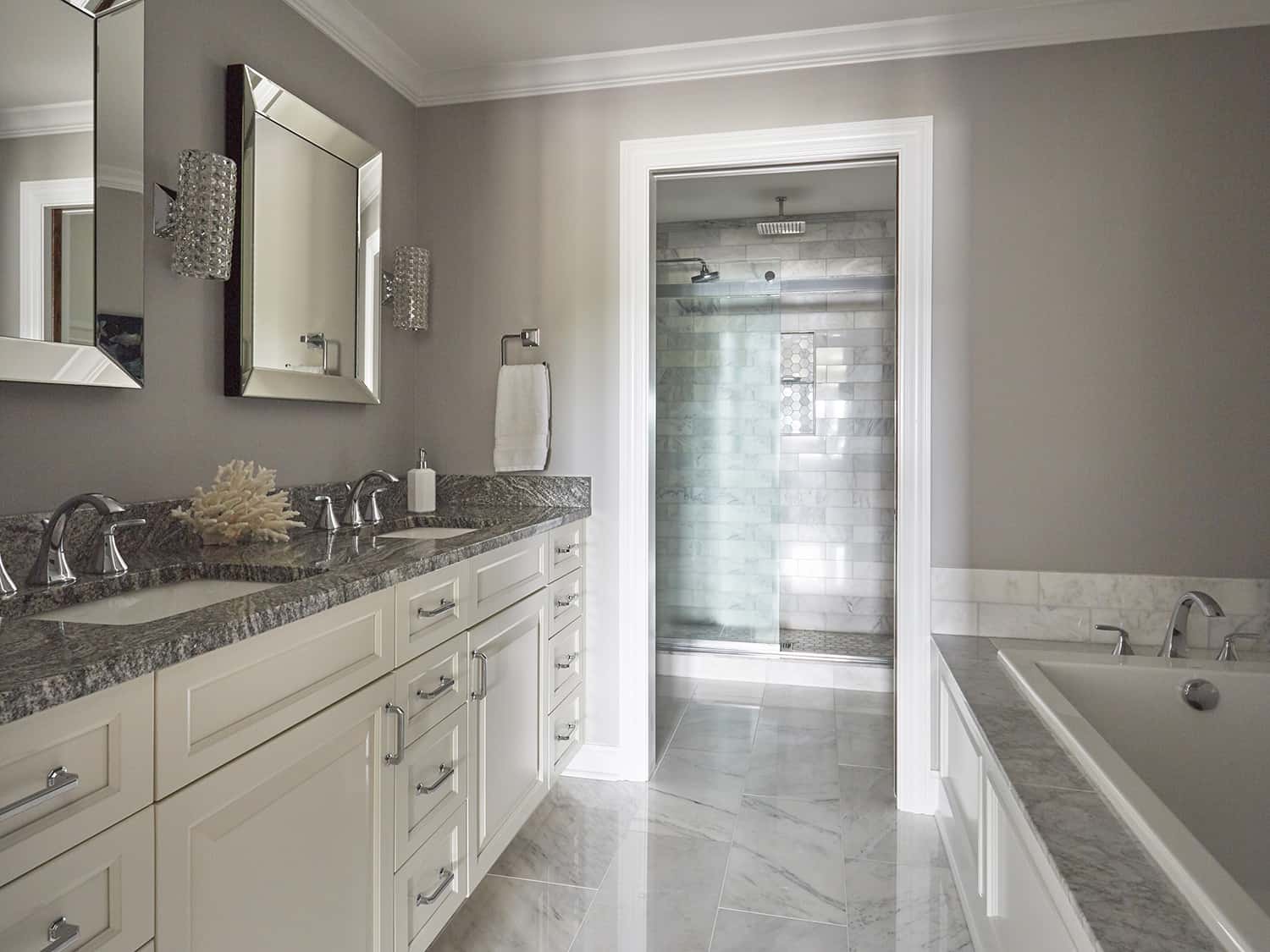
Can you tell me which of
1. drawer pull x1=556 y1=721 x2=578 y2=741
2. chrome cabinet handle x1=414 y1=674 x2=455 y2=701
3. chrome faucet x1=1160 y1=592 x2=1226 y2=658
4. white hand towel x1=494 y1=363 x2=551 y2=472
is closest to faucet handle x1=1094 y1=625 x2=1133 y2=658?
chrome faucet x1=1160 y1=592 x2=1226 y2=658

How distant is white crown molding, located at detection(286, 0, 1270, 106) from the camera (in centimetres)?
237

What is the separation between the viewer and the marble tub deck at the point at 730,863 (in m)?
1.94

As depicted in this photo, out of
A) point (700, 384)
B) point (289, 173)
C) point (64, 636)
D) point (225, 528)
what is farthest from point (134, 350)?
point (700, 384)

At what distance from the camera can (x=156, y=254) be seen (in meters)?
1.79

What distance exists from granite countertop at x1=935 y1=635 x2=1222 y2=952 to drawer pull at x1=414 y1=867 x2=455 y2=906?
3.93 feet

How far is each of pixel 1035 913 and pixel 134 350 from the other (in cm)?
203

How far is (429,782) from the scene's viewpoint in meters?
1.70

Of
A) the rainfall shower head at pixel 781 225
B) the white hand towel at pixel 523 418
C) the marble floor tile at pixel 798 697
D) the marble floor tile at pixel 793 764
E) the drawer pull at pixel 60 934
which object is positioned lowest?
the marble floor tile at pixel 793 764

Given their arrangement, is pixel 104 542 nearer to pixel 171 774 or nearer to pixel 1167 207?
pixel 171 774

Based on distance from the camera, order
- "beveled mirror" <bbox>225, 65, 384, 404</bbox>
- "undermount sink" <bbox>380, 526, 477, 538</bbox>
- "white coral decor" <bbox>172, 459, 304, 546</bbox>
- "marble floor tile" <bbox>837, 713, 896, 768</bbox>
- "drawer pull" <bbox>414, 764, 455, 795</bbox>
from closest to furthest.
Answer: "drawer pull" <bbox>414, 764, 455, 795</bbox>
"white coral decor" <bbox>172, 459, 304, 546</bbox>
"beveled mirror" <bbox>225, 65, 384, 404</bbox>
"undermount sink" <bbox>380, 526, 477, 538</bbox>
"marble floor tile" <bbox>837, 713, 896, 768</bbox>

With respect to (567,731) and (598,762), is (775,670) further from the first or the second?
(567,731)

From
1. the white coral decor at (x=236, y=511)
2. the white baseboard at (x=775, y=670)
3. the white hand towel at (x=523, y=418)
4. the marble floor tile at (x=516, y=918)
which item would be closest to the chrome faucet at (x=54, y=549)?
the white coral decor at (x=236, y=511)

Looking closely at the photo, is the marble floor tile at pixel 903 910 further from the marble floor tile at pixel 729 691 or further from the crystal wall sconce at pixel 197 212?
the crystal wall sconce at pixel 197 212

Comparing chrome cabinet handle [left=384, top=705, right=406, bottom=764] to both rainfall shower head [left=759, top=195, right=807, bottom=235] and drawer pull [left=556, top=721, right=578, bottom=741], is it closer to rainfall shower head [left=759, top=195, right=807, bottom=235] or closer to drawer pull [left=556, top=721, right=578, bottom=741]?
drawer pull [left=556, top=721, right=578, bottom=741]
